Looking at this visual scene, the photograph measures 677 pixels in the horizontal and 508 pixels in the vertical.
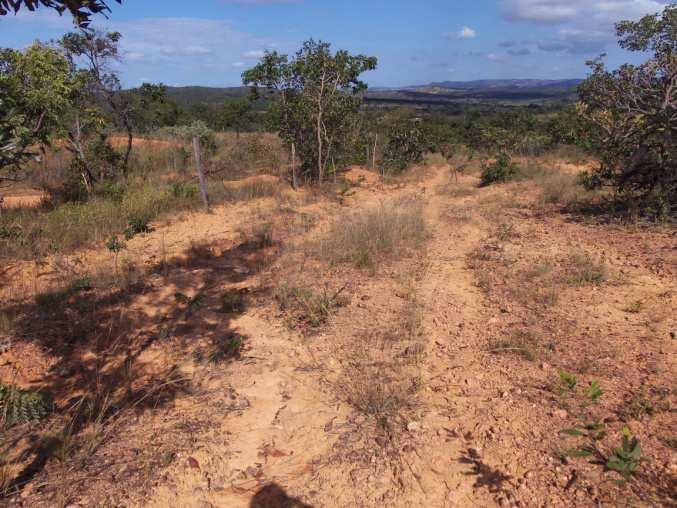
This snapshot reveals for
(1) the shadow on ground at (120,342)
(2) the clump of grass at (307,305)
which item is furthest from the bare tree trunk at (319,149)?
(2) the clump of grass at (307,305)

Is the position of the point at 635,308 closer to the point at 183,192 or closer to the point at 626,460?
the point at 626,460

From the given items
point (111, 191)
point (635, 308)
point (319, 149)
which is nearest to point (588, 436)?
point (635, 308)

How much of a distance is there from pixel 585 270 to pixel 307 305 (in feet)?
9.88

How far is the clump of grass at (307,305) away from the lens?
3.90 metres

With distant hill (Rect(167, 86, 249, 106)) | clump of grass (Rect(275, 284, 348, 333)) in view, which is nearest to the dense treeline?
clump of grass (Rect(275, 284, 348, 333))

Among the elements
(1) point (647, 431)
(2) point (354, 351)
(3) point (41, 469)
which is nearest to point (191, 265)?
(2) point (354, 351)

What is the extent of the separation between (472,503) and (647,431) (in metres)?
1.09

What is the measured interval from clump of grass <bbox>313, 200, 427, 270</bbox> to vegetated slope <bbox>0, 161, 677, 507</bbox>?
0.17 ft

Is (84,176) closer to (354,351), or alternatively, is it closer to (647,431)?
(354,351)

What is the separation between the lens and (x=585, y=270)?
4609 mm

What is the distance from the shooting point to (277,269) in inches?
207

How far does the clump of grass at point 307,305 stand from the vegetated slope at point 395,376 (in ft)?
0.07

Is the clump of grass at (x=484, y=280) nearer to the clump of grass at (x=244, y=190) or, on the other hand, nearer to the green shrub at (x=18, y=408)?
the green shrub at (x=18, y=408)

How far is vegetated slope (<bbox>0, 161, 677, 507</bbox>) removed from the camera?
218 centimetres
